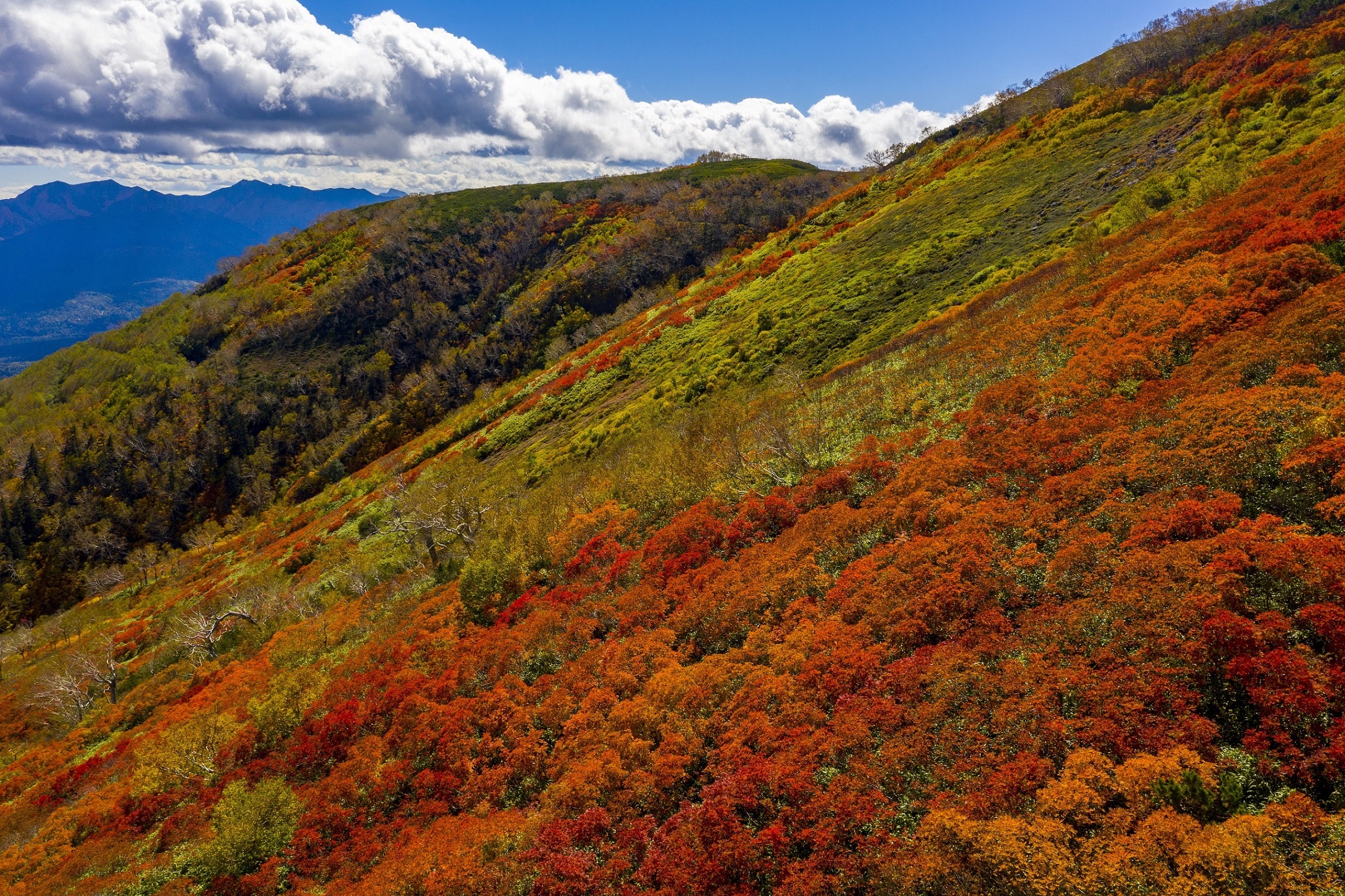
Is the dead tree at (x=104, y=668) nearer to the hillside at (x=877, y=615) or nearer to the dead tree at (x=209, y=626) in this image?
the hillside at (x=877, y=615)

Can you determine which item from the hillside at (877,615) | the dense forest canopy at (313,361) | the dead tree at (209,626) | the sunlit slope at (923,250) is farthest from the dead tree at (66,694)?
the dense forest canopy at (313,361)

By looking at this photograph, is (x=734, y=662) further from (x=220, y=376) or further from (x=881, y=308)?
(x=220, y=376)

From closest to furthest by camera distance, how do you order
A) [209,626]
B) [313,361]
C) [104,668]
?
[209,626] < [104,668] < [313,361]

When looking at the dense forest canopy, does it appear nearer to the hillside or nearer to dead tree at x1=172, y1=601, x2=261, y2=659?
dead tree at x1=172, y1=601, x2=261, y2=659

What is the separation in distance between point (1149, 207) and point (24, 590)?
161m

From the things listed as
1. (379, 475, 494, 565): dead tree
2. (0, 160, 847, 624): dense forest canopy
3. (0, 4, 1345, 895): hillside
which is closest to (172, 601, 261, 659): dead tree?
(0, 4, 1345, 895): hillside

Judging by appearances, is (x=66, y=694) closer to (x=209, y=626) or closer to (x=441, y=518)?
(x=209, y=626)

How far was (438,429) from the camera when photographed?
269ft

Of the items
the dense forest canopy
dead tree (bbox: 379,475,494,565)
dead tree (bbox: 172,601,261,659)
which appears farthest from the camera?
the dense forest canopy

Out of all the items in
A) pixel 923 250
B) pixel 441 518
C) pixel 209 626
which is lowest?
pixel 209 626

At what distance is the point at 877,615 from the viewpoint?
12.8m

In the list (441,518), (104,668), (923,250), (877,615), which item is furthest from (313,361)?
(877,615)

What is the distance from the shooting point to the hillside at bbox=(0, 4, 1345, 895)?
818cm

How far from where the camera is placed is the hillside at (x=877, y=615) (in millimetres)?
8180
